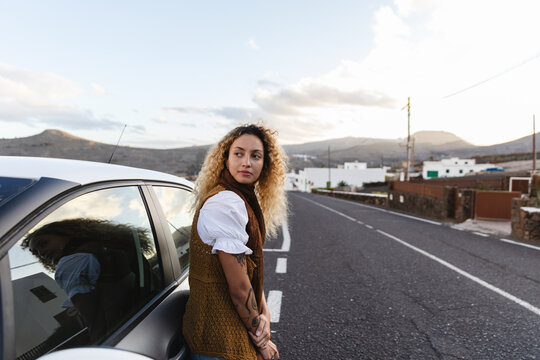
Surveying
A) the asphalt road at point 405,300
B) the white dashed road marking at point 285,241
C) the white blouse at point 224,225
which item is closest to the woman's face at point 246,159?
the white blouse at point 224,225

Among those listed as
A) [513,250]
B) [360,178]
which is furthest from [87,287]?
[360,178]

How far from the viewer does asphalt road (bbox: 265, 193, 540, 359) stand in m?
3.21

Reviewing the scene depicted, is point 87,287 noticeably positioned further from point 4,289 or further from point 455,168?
point 455,168

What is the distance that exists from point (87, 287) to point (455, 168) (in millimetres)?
107152

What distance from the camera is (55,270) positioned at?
1171 millimetres

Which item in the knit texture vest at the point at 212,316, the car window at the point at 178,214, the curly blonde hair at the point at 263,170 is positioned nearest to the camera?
the knit texture vest at the point at 212,316

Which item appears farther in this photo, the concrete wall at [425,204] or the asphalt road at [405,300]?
the concrete wall at [425,204]

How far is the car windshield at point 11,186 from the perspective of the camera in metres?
1.02

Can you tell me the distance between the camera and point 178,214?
2299mm

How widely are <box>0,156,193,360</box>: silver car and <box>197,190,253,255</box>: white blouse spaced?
421 mm

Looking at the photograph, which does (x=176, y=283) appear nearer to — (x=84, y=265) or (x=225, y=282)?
(x=225, y=282)

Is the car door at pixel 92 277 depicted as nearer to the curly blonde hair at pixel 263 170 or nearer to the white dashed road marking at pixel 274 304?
the curly blonde hair at pixel 263 170

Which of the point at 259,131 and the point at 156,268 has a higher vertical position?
the point at 259,131

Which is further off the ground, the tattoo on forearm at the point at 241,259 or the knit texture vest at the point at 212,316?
the tattoo on forearm at the point at 241,259
